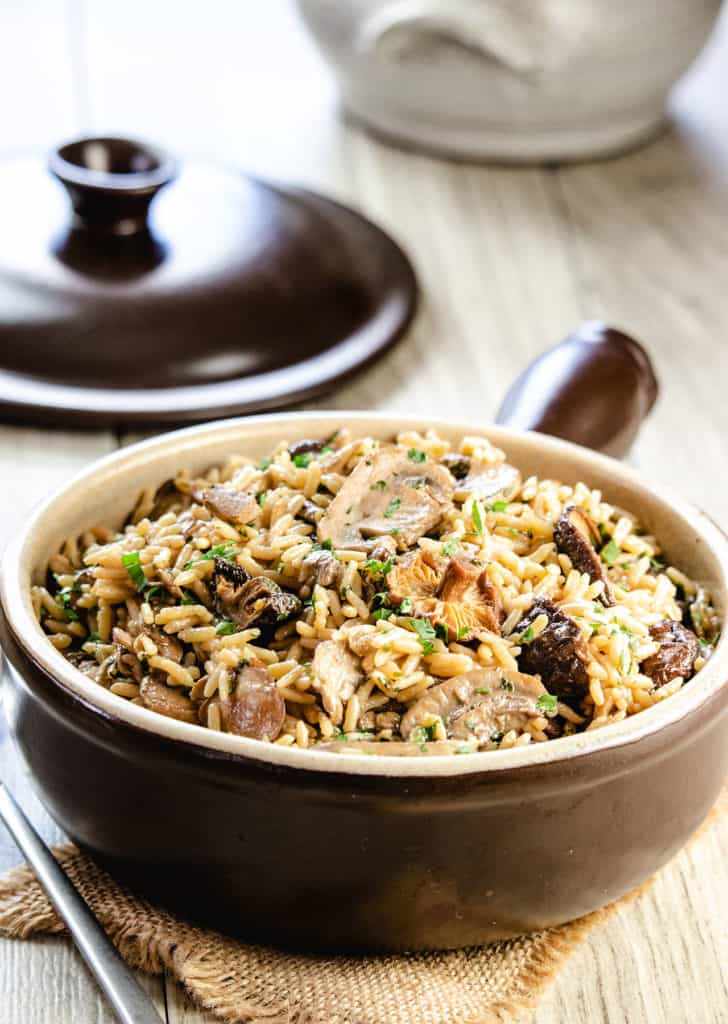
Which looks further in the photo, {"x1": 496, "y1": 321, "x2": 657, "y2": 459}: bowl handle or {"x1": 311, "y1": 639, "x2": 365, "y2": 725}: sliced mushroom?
{"x1": 496, "y1": 321, "x2": 657, "y2": 459}: bowl handle

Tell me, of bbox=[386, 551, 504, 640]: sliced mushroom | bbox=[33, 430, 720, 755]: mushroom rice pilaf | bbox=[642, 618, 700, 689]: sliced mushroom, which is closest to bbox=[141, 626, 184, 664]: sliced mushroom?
bbox=[33, 430, 720, 755]: mushroom rice pilaf

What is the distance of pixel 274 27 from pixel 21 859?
3222 millimetres

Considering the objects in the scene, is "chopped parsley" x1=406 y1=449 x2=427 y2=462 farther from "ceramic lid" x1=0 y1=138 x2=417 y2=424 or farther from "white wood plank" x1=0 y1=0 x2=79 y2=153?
"white wood plank" x1=0 y1=0 x2=79 y2=153

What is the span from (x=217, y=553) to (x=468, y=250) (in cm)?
175

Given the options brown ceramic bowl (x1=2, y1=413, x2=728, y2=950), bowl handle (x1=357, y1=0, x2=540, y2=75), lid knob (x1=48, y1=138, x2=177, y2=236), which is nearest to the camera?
brown ceramic bowl (x1=2, y1=413, x2=728, y2=950)

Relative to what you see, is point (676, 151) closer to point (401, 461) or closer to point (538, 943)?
point (401, 461)

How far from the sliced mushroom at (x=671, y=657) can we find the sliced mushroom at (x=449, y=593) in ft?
0.51

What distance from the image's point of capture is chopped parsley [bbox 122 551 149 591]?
148cm

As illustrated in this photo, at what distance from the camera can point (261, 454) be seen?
1.74 metres

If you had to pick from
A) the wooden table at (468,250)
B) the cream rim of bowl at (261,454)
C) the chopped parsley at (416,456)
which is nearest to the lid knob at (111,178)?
the wooden table at (468,250)

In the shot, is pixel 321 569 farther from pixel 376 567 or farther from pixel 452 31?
pixel 452 31

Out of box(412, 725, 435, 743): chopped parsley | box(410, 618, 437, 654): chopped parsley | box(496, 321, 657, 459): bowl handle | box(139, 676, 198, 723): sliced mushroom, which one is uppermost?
box(410, 618, 437, 654): chopped parsley

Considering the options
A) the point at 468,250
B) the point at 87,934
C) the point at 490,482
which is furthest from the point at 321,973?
the point at 468,250

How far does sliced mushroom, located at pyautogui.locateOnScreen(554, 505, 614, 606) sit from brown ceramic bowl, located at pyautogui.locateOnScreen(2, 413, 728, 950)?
0.51 feet
